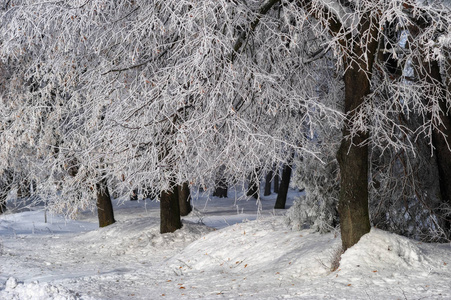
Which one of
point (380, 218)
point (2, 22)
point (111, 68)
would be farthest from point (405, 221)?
point (2, 22)

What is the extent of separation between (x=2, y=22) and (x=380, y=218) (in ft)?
27.0

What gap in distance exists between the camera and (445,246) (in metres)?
8.23

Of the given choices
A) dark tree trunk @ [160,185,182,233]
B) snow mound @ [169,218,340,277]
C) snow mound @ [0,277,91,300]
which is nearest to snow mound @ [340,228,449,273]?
snow mound @ [169,218,340,277]

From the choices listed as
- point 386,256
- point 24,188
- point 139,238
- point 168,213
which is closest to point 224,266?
point 386,256

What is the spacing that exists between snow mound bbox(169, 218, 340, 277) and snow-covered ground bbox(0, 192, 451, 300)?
20mm

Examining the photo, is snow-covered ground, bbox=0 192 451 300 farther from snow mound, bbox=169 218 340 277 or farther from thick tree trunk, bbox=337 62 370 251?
thick tree trunk, bbox=337 62 370 251

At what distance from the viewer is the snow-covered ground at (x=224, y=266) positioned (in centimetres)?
643

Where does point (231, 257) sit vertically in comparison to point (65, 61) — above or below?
below

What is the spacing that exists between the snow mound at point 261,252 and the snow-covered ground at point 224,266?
0.07 ft

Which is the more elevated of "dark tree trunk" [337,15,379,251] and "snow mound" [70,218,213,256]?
"dark tree trunk" [337,15,379,251]

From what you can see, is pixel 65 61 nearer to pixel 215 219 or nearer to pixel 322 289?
pixel 322 289

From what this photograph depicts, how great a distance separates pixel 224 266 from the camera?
29.5ft

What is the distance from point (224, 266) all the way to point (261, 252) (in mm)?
713

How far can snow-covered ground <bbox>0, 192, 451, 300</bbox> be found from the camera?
643 cm
